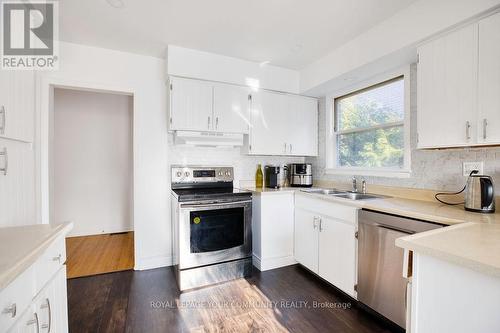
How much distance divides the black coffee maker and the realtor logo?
2497 millimetres

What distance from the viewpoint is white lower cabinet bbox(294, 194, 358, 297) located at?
197cm

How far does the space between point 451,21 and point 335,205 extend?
155 centimetres

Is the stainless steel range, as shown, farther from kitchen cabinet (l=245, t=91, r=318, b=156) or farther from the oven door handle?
kitchen cabinet (l=245, t=91, r=318, b=156)

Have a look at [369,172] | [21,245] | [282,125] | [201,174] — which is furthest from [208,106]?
[21,245]

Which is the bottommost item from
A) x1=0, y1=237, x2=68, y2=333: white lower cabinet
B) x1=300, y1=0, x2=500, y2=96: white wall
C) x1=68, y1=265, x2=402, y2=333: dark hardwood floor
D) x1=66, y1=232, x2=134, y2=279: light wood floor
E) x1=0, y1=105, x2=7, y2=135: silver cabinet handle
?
x1=68, y1=265, x2=402, y2=333: dark hardwood floor

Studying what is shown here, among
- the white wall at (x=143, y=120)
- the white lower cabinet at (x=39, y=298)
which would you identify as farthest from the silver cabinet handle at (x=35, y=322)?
the white wall at (x=143, y=120)

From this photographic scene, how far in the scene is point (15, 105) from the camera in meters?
1.45

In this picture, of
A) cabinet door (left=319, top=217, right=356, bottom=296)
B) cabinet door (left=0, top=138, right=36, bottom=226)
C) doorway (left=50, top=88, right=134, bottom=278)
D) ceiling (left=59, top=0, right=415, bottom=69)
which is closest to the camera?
cabinet door (left=0, top=138, right=36, bottom=226)

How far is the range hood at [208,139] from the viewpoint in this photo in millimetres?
2600

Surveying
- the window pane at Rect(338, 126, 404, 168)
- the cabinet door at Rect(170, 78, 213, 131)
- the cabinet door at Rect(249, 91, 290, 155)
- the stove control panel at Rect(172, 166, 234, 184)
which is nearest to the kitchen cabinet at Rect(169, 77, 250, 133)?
the cabinet door at Rect(170, 78, 213, 131)

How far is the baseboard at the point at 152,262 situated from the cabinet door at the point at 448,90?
281 cm

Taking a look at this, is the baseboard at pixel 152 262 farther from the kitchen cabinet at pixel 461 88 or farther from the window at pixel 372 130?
the kitchen cabinet at pixel 461 88

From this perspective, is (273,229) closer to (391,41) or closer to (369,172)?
(369,172)

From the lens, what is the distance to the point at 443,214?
4.76 ft
